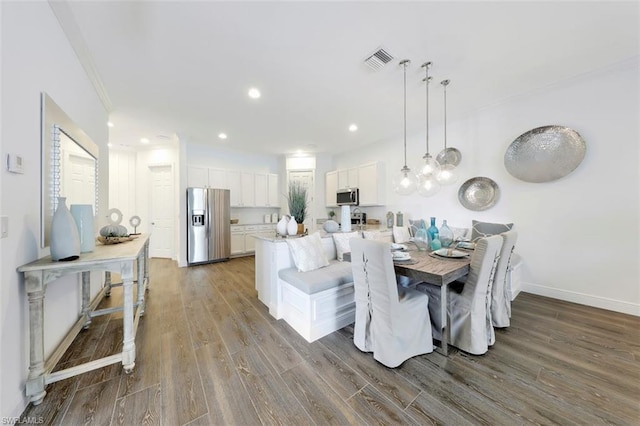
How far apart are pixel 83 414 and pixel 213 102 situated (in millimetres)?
3359

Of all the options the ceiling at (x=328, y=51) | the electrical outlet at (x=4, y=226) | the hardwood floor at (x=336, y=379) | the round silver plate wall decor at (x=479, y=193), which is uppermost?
the ceiling at (x=328, y=51)

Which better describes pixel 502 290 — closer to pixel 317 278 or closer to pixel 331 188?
pixel 317 278

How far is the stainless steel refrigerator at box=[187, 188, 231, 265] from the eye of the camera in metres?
4.66

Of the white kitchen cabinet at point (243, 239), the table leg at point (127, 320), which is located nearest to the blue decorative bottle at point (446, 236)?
the table leg at point (127, 320)

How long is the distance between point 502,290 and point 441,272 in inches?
44.3

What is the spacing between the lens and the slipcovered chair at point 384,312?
1613 millimetres

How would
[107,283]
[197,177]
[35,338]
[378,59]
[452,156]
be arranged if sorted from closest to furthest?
1. [35,338]
2. [378,59]
3. [107,283]
4. [452,156]
5. [197,177]

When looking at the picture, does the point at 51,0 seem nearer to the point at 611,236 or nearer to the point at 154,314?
the point at 154,314

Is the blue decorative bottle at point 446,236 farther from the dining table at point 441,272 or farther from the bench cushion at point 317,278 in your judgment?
the bench cushion at point 317,278

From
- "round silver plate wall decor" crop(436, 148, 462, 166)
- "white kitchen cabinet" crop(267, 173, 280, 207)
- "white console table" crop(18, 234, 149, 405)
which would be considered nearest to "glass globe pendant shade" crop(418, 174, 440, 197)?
"round silver plate wall decor" crop(436, 148, 462, 166)

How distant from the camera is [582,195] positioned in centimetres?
265

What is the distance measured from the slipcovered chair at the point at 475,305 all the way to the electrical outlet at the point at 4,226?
2.93 metres

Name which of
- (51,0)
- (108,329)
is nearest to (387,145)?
(51,0)

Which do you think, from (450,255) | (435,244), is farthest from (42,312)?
(435,244)
